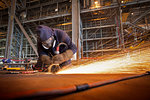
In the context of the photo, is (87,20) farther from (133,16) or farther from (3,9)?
(3,9)

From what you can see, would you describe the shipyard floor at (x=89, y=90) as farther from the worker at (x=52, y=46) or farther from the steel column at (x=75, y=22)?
the steel column at (x=75, y=22)

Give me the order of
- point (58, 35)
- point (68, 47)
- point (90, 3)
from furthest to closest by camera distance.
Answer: point (90, 3) → point (68, 47) → point (58, 35)

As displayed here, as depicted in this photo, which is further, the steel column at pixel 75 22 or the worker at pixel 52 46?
the steel column at pixel 75 22

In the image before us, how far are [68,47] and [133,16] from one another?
8605 mm

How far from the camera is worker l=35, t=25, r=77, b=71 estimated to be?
1557mm

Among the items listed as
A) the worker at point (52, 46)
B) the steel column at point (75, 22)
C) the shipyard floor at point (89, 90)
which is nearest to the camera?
the shipyard floor at point (89, 90)

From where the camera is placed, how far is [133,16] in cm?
815

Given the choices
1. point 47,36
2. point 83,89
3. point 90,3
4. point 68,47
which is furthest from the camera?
point 90,3

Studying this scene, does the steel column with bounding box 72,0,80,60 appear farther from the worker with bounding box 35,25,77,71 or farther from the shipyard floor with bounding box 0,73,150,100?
the shipyard floor with bounding box 0,73,150,100

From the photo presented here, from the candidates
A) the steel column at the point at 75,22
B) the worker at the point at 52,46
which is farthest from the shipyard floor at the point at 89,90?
the steel column at the point at 75,22

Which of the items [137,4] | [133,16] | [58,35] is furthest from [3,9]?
[133,16]

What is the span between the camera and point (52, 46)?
1.83 m

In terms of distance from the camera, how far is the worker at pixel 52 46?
5.11 feet

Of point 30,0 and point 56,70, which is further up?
point 30,0
